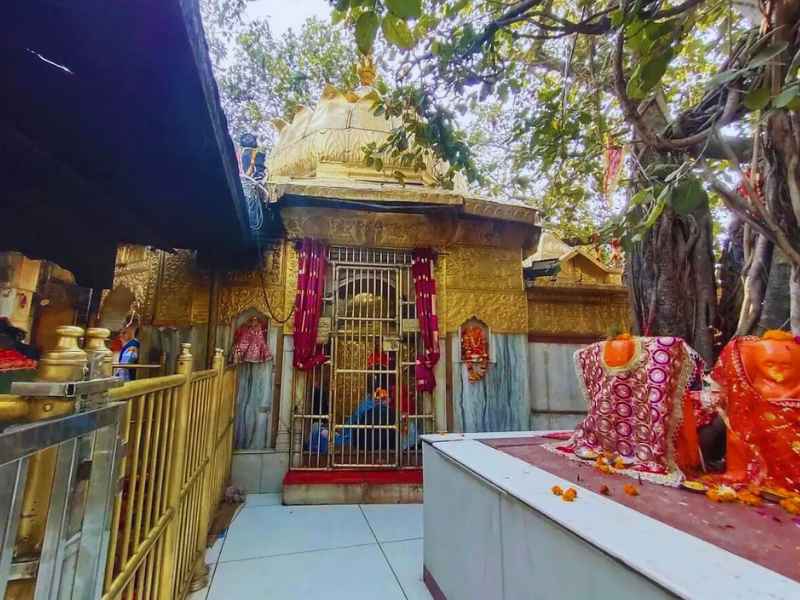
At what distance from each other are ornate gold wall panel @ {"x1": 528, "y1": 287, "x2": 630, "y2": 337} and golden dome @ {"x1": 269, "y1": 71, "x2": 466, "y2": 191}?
2137 millimetres

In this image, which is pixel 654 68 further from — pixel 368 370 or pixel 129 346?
pixel 129 346

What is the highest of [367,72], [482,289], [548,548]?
[367,72]

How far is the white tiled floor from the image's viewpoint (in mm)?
2240

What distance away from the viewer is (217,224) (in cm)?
304

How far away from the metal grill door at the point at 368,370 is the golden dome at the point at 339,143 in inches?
59.4

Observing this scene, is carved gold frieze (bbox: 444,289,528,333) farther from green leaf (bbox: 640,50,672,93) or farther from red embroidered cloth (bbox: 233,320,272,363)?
green leaf (bbox: 640,50,672,93)

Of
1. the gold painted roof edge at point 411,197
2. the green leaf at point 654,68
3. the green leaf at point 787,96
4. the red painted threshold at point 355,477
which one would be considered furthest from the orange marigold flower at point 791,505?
the gold painted roof edge at point 411,197

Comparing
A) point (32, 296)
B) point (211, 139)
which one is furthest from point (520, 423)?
point (32, 296)

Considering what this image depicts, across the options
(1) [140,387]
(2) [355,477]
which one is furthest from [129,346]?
(1) [140,387]

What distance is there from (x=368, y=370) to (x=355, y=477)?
1.10 m

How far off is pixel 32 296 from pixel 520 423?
5.26 meters

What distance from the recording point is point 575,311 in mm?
4828

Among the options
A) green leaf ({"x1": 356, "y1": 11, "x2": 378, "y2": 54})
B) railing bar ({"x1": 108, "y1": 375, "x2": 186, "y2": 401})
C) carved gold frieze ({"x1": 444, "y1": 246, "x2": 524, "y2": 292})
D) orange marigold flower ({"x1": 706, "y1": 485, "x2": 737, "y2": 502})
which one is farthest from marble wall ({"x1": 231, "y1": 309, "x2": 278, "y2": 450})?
orange marigold flower ({"x1": 706, "y1": 485, "x2": 737, "y2": 502})

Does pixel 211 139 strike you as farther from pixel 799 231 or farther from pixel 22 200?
pixel 799 231
